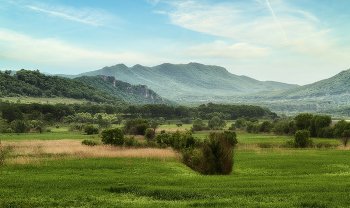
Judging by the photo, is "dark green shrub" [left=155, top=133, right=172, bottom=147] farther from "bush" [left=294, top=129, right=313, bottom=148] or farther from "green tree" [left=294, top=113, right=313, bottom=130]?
"green tree" [left=294, top=113, right=313, bottom=130]

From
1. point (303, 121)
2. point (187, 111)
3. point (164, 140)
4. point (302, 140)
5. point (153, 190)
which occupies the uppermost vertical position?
point (187, 111)

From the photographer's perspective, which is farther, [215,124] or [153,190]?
[215,124]

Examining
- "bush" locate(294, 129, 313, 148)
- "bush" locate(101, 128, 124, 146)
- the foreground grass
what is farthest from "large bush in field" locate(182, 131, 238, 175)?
"bush" locate(294, 129, 313, 148)

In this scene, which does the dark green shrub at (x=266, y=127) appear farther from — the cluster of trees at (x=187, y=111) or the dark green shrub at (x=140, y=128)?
the cluster of trees at (x=187, y=111)

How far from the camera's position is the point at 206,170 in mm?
20688

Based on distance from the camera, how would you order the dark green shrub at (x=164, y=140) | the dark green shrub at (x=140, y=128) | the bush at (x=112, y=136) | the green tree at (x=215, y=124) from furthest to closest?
the green tree at (x=215, y=124), the dark green shrub at (x=140, y=128), the dark green shrub at (x=164, y=140), the bush at (x=112, y=136)

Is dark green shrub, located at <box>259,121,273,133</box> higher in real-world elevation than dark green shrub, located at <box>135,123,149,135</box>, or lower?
lower

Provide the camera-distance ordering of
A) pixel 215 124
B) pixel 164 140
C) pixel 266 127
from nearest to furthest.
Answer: pixel 164 140, pixel 266 127, pixel 215 124

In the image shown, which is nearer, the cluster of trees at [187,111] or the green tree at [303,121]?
the green tree at [303,121]

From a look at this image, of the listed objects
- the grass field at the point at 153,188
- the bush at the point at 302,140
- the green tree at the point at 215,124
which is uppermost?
the grass field at the point at 153,188

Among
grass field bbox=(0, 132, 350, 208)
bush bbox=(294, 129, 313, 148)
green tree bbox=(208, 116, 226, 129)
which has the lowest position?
green tree bbox=(208, 116, 226, 129)

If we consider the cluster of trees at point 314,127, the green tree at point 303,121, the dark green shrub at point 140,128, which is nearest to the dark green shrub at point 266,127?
the cluster of trees at point 314,127

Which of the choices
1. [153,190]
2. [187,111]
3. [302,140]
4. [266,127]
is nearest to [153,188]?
[153,190]

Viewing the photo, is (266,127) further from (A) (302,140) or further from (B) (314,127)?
(A) (302,140)
